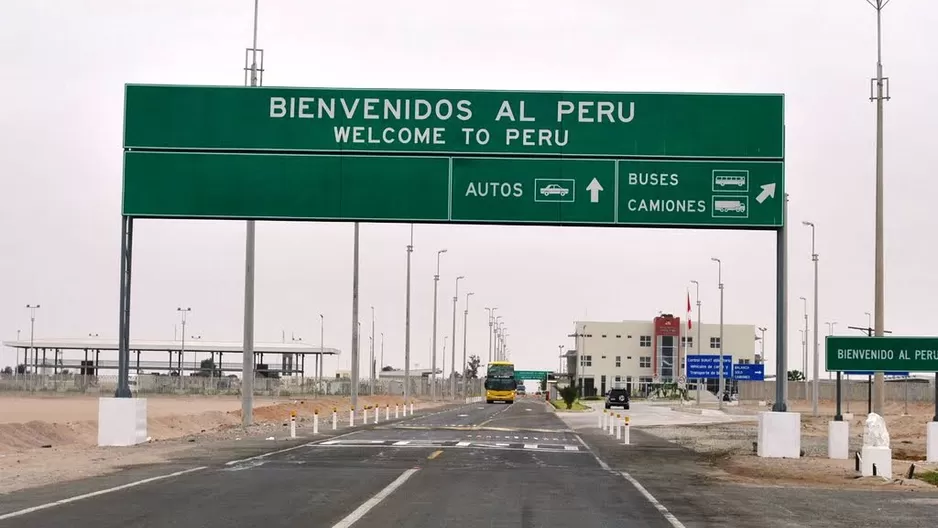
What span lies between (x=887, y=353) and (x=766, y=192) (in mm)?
4658

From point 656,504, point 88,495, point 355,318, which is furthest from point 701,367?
point 88,495

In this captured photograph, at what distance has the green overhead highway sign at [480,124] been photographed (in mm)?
29469

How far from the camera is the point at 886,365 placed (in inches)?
1113

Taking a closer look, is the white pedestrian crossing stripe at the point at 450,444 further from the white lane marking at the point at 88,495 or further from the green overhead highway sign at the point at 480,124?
the white lane marking at the point at 88,495

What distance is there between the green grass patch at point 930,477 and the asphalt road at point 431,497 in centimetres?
422

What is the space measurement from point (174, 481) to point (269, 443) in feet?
44.5

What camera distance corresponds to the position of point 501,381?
110 m

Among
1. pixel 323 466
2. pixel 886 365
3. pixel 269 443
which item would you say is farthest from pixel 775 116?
pixel 269 443

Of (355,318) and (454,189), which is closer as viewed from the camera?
(454,189)

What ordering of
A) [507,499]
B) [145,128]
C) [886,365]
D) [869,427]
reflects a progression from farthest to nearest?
[145,128] < [886,365] < [869,427] < [507,499]

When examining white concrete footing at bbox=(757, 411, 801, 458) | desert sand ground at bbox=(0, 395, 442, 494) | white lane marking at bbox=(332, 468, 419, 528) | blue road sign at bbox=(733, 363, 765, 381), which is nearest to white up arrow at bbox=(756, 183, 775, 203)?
white concrete footing at bbox=(757, 411, 801, 458)

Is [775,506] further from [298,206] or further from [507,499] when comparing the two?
[298,206]

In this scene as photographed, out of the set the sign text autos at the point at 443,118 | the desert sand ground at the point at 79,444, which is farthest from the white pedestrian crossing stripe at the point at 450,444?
the sign text autos at the point at 443,118

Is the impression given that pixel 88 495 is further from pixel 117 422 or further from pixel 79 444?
pixel 79 444
